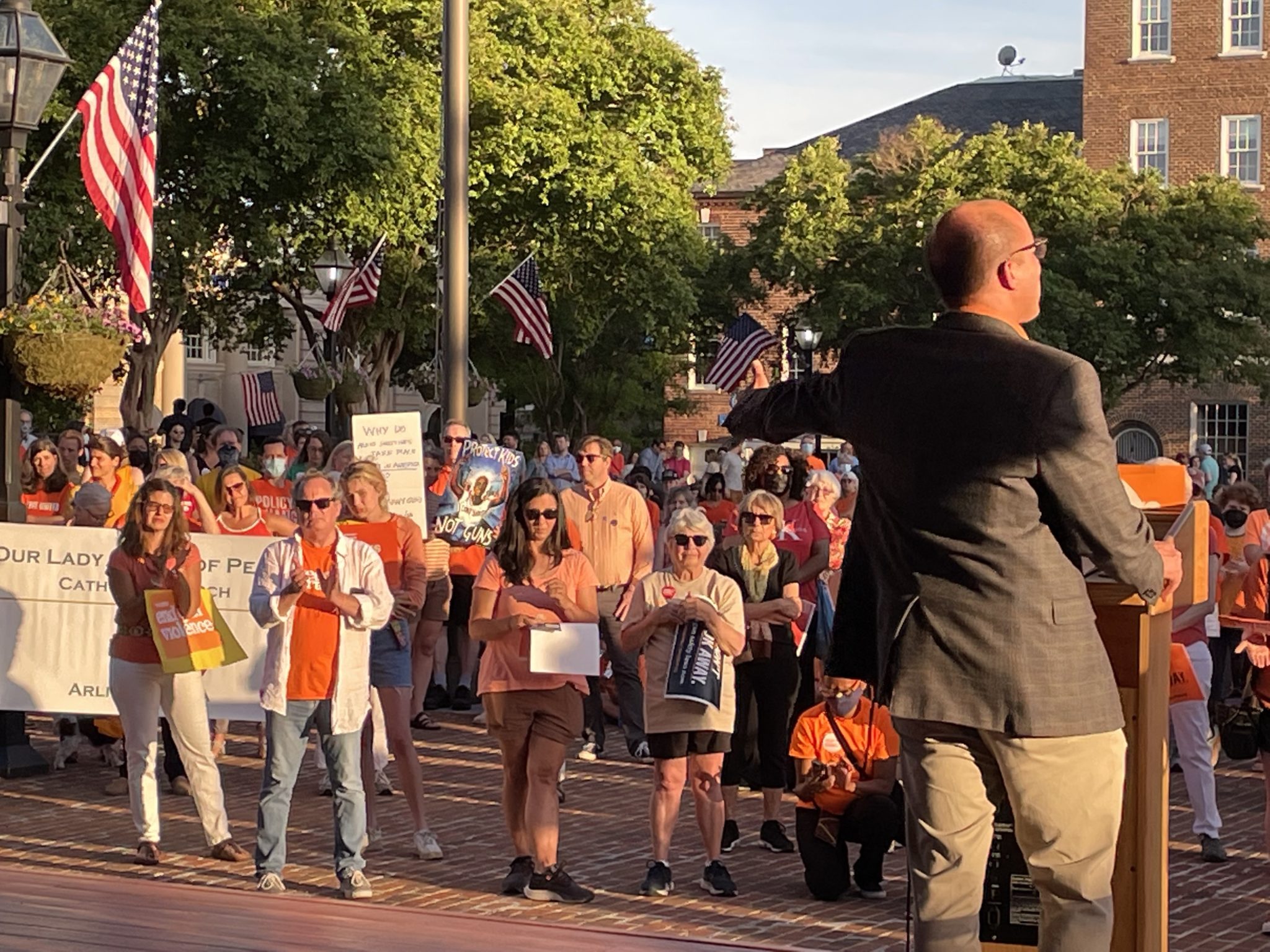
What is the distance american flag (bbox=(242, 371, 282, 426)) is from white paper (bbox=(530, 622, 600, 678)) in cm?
3002

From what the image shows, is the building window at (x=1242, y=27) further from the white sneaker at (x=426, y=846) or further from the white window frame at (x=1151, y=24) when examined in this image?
the white sneaker at (x=426, y=846)

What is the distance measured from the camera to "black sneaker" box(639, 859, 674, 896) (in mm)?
8945

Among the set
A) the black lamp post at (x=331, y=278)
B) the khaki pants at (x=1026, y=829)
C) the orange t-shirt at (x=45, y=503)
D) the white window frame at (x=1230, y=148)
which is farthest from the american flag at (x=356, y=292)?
the white window frame at (x=1230, y=148)

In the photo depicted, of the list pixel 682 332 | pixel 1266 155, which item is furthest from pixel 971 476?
pixel 1266 155

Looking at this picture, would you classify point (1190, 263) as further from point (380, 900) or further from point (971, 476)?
point (971, 476)

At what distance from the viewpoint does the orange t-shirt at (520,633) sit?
883 cm

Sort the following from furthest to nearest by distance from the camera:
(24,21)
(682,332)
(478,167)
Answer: (682,332), (478,167), (24,21)

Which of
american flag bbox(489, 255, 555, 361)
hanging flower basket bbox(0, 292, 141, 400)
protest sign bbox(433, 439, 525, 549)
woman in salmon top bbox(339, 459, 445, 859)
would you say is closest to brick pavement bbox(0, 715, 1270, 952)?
woman in salmon top bbox(339, 459, 445, 859)

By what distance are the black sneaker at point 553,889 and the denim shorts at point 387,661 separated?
5.01 ft

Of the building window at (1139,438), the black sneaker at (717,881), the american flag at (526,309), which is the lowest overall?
the black sneaker at (717,881)

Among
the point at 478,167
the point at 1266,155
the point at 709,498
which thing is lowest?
the point at 709,498

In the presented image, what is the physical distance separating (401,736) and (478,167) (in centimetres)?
2489

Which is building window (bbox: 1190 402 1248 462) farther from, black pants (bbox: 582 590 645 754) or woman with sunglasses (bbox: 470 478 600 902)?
woman with sunglasses (bbox: 470 478 600 902)

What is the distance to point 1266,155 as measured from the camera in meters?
56.4
